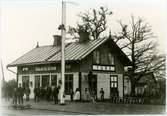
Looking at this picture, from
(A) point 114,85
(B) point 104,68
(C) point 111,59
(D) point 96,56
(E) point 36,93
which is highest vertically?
(D) point 96,56

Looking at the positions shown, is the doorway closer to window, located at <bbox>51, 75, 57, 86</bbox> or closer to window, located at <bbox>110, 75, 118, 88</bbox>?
window, located at <bbox>110, 75, 118, 88</bbox>

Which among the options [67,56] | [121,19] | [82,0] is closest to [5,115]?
[82,0]

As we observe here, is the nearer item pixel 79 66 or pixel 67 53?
pixel 67 53

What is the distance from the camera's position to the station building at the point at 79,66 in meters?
22.2

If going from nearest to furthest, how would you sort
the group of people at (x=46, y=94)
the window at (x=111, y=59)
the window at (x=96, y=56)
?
the group of people at (x=46, y=94), the window at (x=96, y=56), the window at (x=111, y=59)

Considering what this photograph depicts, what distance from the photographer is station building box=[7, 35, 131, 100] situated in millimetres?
22188

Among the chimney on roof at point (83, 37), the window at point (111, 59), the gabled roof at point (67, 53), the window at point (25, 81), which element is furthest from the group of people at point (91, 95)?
the window at point (25, 81)

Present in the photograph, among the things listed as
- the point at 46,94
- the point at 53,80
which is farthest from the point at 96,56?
the point at 46,94

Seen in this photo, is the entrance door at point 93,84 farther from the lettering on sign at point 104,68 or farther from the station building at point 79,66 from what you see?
the lettering on sign at point 104,68

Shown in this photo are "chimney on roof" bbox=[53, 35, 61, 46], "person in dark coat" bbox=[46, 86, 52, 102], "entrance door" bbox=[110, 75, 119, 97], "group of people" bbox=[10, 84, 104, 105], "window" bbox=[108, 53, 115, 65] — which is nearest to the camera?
"group of people" bbox=[10, 84, 104, 105]

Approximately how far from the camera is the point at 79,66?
879 inches

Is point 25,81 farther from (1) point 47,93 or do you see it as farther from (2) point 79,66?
(2) point 79,66

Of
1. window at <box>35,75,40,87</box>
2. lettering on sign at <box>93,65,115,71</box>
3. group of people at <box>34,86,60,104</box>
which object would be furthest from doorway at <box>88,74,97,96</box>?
window at <box>35,75,40,87</box>

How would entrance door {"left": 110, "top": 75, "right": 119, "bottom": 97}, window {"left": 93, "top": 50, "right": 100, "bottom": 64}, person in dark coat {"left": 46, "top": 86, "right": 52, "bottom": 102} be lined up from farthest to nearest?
entrance door {"left": 110, "top": 75, "right": 119, "bottom": 97}
window {"left": 93, "top": 50, "right": 100, "bottom": 64}
person in dark coat {"left": 46, "top": 86, "right": 52, "bottom": 102}
